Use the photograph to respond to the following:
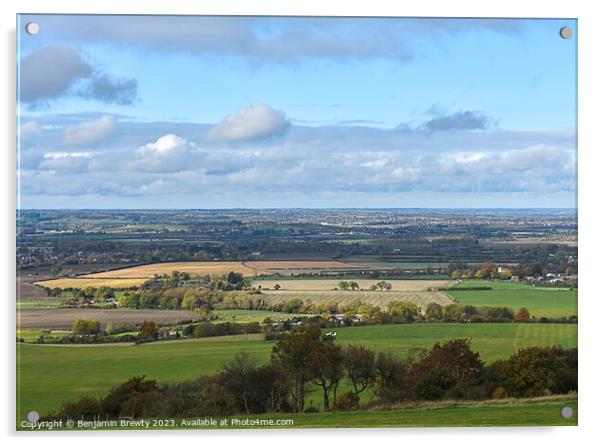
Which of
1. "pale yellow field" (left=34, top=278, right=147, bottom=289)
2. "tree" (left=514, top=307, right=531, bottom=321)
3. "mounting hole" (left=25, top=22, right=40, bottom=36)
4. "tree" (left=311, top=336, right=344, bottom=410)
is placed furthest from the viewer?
"tree" (left=514, top=307, right=531, bottom=321)

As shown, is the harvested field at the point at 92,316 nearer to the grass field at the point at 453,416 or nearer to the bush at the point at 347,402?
the grass field at the point at 453,416

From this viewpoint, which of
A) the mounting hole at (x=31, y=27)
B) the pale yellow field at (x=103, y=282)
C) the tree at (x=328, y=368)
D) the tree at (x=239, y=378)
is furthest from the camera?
the pale yellow field at (x=103, y=282)

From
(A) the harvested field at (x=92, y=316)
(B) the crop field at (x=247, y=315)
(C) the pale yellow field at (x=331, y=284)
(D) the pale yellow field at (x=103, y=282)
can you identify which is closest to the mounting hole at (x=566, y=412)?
(C) the pale yellow field at (x=331, y=284)

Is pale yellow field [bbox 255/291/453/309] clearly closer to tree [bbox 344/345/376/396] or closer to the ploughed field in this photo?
the ploughed field

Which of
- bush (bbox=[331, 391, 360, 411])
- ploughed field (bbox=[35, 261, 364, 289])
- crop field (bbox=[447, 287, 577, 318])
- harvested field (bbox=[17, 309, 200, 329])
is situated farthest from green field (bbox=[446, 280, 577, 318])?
harvested field (bbox=[17, 309, 200, 329])
